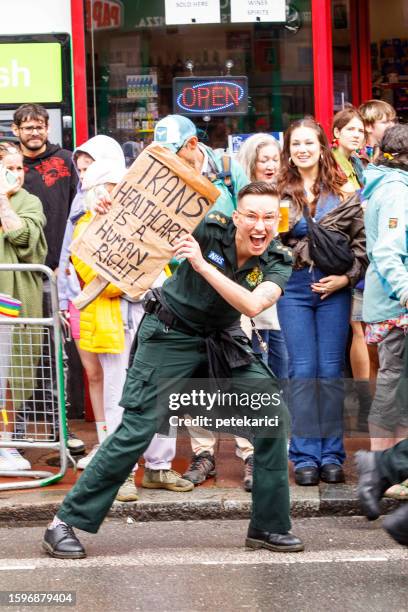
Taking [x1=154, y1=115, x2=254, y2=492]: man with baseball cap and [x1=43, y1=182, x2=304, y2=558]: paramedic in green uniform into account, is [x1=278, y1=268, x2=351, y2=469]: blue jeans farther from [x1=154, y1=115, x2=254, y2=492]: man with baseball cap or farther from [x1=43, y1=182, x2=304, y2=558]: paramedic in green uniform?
[x1=43, y1=182, x2=304, y2=558]: paramedic in green uniform

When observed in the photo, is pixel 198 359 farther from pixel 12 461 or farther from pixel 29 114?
pixel 29 114

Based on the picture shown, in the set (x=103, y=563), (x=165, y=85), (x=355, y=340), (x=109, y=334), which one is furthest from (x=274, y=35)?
(x=103, y=563)

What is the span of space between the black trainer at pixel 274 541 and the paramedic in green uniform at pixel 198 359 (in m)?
0.13

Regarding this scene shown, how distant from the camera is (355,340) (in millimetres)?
8375

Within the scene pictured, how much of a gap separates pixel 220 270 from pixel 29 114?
294 centimetres

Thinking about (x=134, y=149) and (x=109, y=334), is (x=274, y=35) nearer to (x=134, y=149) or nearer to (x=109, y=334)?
(x=134, y=149)

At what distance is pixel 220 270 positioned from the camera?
5719 mm

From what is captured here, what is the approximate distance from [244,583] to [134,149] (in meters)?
4.11

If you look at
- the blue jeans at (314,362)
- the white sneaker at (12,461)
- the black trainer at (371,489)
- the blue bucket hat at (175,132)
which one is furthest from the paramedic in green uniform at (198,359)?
the white sneaker at (12,461)

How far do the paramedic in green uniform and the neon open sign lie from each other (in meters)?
3.09

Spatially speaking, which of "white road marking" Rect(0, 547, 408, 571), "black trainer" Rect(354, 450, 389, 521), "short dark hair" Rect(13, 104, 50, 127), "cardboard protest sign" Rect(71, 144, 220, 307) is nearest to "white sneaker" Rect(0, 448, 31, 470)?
"white road marking" Rect(0, 547, 408, 571)

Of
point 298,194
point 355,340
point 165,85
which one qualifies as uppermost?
point 165,85

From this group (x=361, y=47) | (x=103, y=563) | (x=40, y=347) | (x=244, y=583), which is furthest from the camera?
(x=361, y=47)

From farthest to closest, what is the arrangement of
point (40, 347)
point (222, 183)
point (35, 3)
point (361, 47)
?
point (361, 47), point (35, 3), point (40, 347), point (222, 183)
